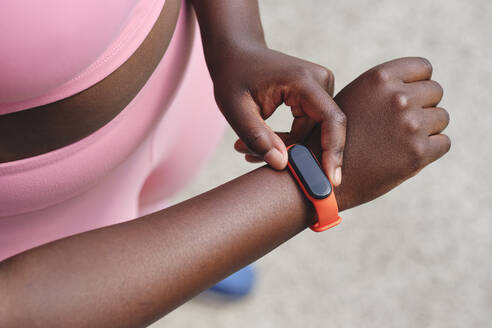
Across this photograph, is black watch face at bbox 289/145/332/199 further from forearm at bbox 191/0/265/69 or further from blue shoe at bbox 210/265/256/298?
blue shoe at bbox 210/265/256/298

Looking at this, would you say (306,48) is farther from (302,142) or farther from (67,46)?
(67,46)

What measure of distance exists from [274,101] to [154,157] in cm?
25

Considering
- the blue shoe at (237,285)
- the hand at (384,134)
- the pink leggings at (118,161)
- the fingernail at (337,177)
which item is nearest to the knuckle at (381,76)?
the hand at (384,134)

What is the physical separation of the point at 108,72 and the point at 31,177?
17cm

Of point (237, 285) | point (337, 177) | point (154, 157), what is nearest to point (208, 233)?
point (337, 177)

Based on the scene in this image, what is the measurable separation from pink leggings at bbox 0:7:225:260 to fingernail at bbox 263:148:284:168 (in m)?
0.20

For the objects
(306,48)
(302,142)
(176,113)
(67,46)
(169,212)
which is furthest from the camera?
(306,48)

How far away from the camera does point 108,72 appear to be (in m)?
0.69

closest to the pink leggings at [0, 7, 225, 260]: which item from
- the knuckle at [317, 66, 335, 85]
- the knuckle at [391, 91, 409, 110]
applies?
the knuckle at [317, 66, 335, 85]

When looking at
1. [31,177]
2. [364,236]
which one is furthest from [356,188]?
[364,236]

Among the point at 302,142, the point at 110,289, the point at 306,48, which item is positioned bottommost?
the point at 110,289

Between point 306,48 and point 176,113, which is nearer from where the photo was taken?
point 176,113

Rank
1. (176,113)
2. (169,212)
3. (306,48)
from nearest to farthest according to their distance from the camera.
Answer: (169,212)
(176,113)
(306,48)

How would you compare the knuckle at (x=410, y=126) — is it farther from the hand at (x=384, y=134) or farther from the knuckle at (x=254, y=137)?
the knuckle at (x=254, y=137)
